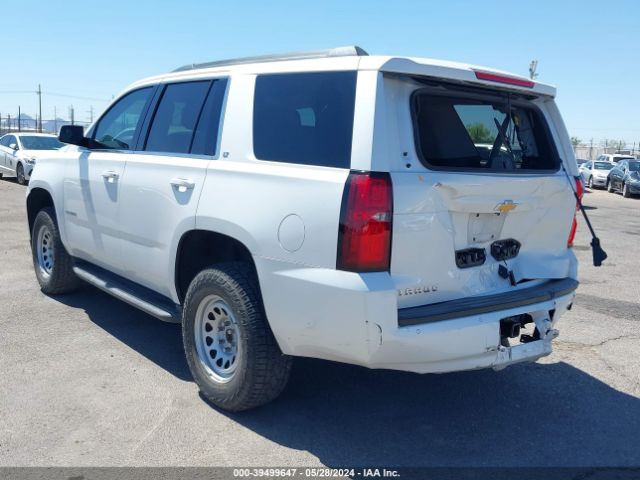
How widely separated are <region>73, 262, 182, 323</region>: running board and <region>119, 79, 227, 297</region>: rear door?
100 millimetres

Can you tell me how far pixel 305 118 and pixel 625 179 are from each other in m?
25.7

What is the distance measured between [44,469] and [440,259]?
7.68 feet

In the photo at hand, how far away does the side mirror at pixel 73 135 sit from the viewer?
5.21 meters

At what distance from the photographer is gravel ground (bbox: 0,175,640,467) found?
3.48 metres

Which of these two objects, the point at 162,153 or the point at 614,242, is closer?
the point at 162,153

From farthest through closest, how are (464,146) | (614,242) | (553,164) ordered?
(614,242) < (553,164) < (464,146)

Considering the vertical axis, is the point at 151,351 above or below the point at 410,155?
below

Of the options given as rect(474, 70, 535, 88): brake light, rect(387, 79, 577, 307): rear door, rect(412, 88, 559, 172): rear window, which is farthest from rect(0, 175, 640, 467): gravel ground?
rect(474, 70, 535, 88): brake light

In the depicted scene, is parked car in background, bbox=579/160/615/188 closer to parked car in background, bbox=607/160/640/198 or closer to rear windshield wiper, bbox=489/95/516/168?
parked car in background, bbox=607/160/640/198

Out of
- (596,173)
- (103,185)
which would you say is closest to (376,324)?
(103,185)

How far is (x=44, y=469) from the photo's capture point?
3.26 m

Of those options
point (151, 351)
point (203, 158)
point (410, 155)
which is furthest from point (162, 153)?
point (410, 155)

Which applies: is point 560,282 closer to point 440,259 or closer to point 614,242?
point 440,259

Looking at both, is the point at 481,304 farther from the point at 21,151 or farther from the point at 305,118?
the point at 21,151
